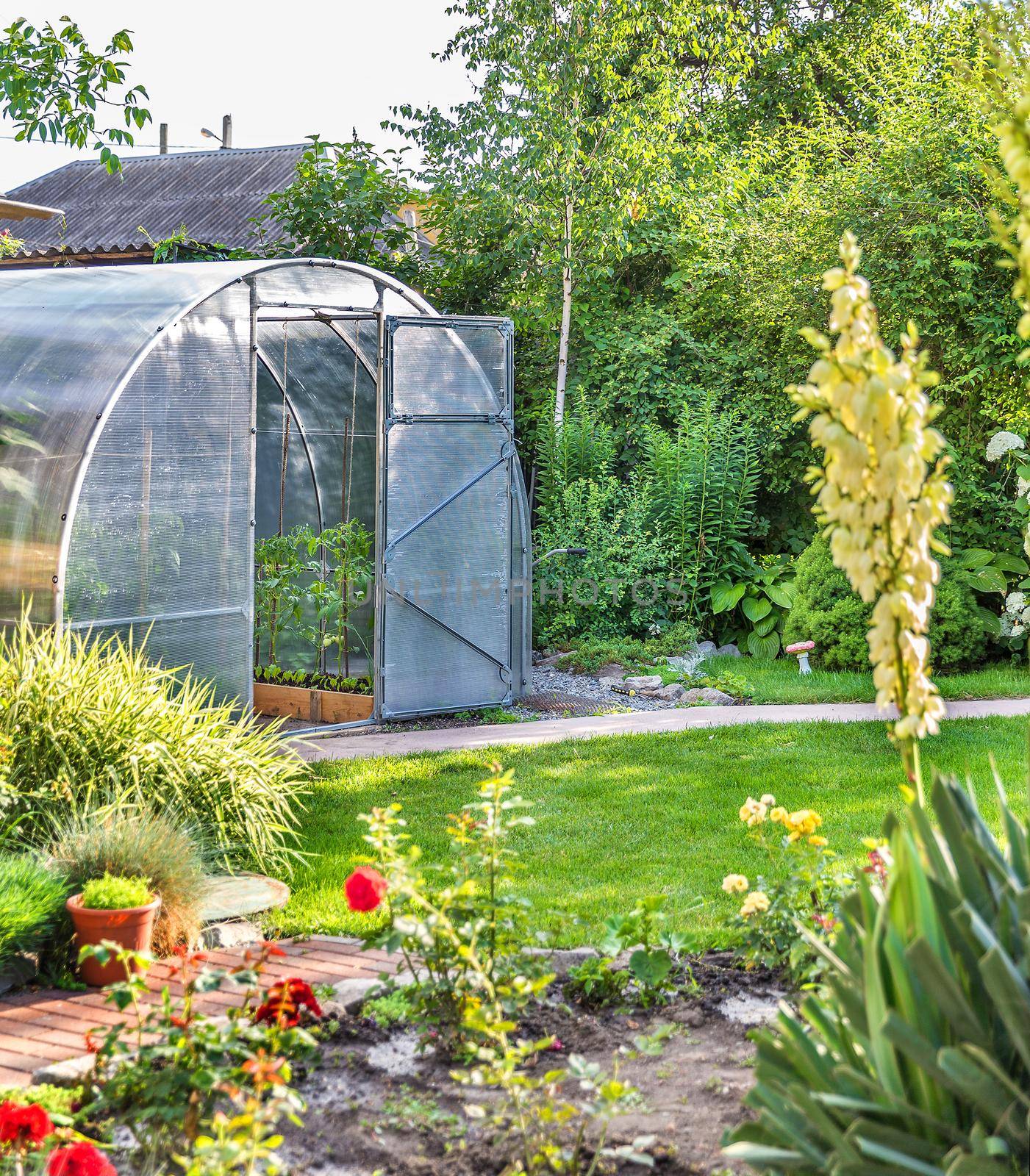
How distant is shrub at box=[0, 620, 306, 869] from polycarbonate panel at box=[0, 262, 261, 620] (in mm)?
1196

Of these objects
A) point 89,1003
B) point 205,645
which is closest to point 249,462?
point 205,645

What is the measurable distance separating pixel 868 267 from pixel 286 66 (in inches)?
300

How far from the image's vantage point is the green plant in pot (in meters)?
3.86

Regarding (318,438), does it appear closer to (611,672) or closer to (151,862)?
(611,672)

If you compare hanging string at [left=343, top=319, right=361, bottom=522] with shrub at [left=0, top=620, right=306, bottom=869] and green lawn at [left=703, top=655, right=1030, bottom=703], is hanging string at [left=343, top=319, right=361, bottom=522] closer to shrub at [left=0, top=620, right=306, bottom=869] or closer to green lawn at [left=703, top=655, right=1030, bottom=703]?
green lawn at [left=703, top=655, right=1030, bottom=703]

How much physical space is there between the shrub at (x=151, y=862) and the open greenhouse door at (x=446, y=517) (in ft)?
13.5

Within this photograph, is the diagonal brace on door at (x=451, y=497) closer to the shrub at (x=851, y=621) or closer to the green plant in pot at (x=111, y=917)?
the shrub at (x=851, y=621)

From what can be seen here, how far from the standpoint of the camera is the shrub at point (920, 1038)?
2059 mm

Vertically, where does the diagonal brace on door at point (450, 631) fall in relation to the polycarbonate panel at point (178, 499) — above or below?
below

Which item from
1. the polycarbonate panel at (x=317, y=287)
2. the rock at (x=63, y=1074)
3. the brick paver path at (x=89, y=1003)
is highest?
the polycarbonate panel at (x=317, y=287)

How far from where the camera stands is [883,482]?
2.17 meters

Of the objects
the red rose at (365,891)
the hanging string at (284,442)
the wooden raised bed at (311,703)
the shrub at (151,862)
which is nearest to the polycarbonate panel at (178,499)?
the wooden raised bed at (311,703)

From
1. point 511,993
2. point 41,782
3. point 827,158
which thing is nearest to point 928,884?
point 511,993

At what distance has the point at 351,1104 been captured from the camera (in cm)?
300
